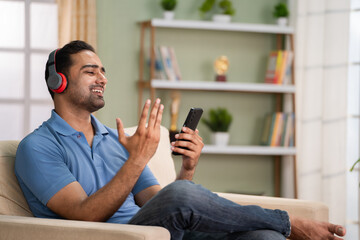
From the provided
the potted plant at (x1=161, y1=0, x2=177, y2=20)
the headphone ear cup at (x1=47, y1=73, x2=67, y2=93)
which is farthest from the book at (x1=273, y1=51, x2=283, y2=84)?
the headphone ear cup at (x1=47, y1=73, x2=67, y2=93)

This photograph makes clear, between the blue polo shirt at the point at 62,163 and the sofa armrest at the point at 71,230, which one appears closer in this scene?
the sofa armrest at the point at 71,230

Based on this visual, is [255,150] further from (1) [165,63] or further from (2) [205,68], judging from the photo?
(1) [165,63]

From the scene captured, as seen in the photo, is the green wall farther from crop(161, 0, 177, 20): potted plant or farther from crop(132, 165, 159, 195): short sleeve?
crop(132, 165, 159, 195): short sleeve

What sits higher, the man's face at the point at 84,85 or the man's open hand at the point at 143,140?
the man's face at the point at 84,85

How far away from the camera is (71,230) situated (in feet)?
4.99

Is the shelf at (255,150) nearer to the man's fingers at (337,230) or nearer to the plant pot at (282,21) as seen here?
the plant pot at (282,21)

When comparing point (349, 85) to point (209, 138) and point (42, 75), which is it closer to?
point (209, 138)

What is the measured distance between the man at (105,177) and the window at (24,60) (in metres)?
2.06

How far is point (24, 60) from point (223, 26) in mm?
1489

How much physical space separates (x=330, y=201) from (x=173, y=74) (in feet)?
4.84

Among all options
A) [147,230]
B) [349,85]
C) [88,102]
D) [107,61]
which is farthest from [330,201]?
[147,230]

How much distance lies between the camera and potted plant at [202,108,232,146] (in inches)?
166

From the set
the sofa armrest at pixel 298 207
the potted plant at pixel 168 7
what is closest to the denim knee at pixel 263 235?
the sofa armrest at pixel 298 207

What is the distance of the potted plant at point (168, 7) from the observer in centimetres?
414
